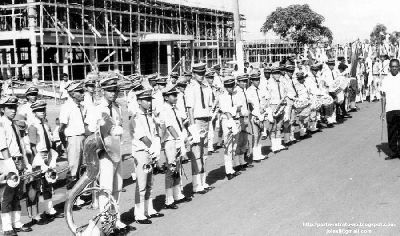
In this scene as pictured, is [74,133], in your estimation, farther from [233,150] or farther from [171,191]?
[233,150]

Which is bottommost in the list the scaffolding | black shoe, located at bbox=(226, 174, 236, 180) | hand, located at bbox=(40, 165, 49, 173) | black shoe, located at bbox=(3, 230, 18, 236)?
black shoe, located at bbox=(3, 230, 18, 236)

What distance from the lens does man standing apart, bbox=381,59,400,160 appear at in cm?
1055

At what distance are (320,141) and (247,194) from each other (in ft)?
18.4

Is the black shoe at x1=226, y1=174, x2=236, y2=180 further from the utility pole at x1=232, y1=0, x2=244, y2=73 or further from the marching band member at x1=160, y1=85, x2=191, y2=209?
the utility pole at x1=232, y1=0, x2=244, y2=73

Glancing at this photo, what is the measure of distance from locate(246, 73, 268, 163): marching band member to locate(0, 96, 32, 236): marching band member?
544 cm

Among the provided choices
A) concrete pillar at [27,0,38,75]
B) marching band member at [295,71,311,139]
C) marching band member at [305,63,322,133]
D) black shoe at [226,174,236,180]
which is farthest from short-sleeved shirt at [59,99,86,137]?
concrete pillar at [27,0,38,75]

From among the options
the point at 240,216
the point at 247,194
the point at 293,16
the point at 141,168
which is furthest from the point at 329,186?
the point at 293,16

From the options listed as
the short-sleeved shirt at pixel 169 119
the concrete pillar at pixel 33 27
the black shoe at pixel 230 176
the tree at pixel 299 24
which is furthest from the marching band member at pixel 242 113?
the tree at pixel 299 24

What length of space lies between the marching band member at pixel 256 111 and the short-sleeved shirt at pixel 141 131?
14.1 ft

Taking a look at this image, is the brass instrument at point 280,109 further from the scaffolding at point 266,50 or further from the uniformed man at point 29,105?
the scaffolding at point 266,50

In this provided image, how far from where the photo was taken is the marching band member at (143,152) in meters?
7.53

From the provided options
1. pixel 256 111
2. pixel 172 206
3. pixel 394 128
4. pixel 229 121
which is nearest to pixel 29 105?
pixel 172 206

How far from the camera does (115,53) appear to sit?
35031 mm

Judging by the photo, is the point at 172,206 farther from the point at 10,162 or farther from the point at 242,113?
the point at 242,113
